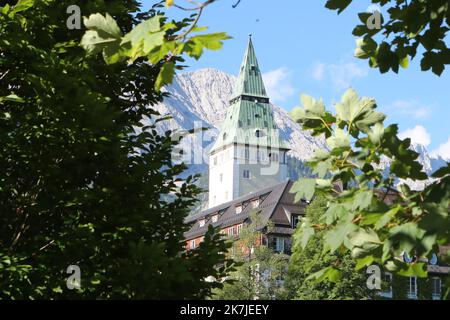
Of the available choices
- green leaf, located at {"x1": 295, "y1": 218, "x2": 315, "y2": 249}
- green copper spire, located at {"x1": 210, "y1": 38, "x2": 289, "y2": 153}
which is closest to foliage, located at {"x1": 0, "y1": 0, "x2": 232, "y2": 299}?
green leaf, located at {"x1": 295, "y1": 218, "x2": 315, "y2": 249}

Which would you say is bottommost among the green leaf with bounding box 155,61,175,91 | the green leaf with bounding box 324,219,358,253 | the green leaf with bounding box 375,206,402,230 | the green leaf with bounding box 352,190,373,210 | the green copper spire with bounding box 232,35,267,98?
the green leaf with bounding box 324,219,358,253

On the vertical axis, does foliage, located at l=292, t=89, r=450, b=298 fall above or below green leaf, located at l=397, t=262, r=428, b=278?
above


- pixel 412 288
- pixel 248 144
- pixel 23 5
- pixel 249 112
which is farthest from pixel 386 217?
pixel 248 144

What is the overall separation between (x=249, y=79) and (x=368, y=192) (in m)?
135

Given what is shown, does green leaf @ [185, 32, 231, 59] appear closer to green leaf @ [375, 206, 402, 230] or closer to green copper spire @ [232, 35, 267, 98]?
green leaf @ [375, 206, 402, 230]

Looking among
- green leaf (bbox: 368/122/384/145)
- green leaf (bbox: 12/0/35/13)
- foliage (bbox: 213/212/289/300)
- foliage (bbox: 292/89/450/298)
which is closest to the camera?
foliage (bbox: 292/89/450/298)

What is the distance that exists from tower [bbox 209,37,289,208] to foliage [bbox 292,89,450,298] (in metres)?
129

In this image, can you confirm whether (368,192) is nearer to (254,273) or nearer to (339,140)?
(339,140)

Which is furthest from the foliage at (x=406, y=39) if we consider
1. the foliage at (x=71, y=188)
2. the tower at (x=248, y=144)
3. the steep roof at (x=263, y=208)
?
the tower at (x=248, y=144)

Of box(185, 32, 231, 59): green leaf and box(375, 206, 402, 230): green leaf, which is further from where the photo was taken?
box(375, 206, 402, 230): green leaf

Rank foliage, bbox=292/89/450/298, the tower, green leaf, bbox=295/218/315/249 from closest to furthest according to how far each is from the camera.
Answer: foliage, bbox=292/89/450/298
green leaf, bbox=295/218/315/249
the tower

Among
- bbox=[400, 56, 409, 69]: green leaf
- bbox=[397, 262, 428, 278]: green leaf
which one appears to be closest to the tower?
bbox=[400, 56, 409, 69]: green leaf

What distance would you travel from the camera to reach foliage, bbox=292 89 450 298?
404cm

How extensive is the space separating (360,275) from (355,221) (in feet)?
152
